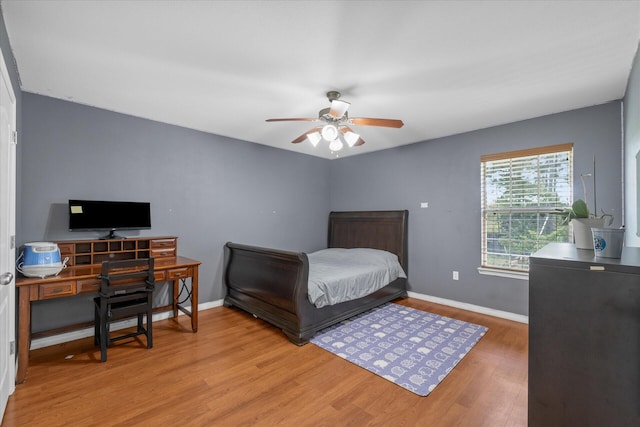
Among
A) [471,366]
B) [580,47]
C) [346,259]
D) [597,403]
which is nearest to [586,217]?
[597,403]

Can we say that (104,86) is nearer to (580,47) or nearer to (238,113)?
(238,113)

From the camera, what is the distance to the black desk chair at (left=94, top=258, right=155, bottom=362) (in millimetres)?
2482

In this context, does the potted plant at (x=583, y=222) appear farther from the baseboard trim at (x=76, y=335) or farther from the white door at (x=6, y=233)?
the baseboard trim at (x=76, y=335)

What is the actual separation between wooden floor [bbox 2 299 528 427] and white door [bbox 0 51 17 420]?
234 millimetres

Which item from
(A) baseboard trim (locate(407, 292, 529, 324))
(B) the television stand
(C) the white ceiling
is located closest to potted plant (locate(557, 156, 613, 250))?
(C) the white ceiling

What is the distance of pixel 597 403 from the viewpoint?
4.01ft

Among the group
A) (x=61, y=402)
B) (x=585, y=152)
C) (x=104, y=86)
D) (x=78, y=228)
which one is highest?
(x=104, y=86)

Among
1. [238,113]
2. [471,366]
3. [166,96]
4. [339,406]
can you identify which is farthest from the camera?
[238,113]

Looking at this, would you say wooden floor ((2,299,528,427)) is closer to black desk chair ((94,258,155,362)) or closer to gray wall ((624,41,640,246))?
black desk chair ((94,258,155,362))

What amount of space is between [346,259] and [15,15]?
148 inches

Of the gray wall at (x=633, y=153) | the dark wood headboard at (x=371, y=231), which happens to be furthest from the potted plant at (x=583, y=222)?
the dark wood headboard at (x=371, y=231)

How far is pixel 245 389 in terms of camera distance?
A: 7.00 feet

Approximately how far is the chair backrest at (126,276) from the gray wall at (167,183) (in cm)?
74

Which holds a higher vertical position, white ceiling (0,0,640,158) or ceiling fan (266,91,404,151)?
white ceiling (0,0,640,158)
